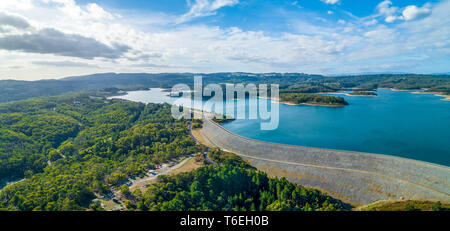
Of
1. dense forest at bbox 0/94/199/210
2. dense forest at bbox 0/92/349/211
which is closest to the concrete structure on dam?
dense forest at bbox 0/92/349/211

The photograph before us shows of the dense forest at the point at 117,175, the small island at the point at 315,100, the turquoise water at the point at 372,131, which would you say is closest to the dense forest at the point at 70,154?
the dense forest at the point at 117,175

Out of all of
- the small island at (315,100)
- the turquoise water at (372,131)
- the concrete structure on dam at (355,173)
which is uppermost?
the small island at (315,100)

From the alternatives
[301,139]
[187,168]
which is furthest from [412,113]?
[187,168]

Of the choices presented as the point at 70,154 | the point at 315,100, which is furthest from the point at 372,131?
the point at 70,154

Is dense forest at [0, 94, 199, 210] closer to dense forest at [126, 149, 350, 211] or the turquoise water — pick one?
dense forest at [126, 149, 350, 211]

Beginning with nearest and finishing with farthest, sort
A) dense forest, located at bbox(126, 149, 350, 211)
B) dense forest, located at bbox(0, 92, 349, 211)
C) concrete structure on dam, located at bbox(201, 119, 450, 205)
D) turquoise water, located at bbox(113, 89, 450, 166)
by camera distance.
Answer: dense forest, located at bbox(126, 149, 350, 211) → dense forest, located at bbox(0, 92, 349, 211) → concrete structure on dam, located at bbox(201, 119, 450, 205) → turquoise water, located at bbox(113, 89, 450, 166)

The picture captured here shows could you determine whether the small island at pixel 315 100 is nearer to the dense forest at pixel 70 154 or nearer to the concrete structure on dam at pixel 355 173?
the dense forest at pixel 70 154
